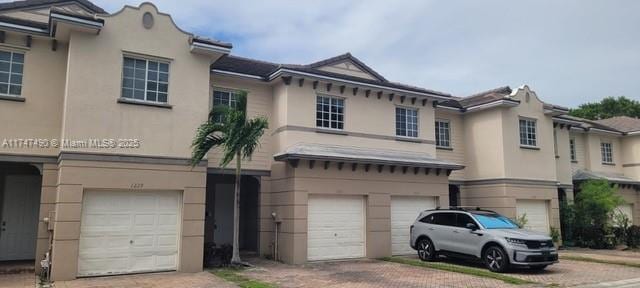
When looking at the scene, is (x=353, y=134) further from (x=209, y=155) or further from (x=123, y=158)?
(x=123, y=158)

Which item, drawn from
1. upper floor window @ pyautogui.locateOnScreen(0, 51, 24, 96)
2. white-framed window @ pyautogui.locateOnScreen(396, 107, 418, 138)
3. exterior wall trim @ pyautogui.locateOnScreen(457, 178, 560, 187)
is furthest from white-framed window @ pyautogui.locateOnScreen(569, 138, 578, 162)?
upper floor window @ pyautogui.locateOnScreen(0, 51, 24, 96)

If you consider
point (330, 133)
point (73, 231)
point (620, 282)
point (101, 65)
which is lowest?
point (620, 282)

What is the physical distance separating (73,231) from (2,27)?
573 cm

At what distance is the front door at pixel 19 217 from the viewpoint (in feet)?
51.1

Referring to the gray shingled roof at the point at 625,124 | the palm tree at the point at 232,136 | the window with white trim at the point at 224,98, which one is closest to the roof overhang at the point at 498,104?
the window with white trim at the point at 224,98

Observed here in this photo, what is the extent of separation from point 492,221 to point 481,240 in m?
0.95

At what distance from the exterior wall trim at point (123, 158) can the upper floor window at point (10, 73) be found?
2272mm

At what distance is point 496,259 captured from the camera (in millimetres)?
13352

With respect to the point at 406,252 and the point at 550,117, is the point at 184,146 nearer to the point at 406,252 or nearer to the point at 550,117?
the point at 406,252

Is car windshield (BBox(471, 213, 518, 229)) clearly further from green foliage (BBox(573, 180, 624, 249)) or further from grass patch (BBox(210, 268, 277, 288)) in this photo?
green foliage (BBox(573, 180, 624, 249))

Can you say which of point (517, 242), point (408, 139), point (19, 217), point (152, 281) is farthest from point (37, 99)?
point (517, 242)

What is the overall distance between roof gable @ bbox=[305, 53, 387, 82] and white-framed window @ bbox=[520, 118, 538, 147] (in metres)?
6.66

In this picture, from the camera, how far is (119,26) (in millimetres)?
13422

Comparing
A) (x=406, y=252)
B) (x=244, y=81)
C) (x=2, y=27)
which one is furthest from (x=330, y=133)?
(x=2, y=27)
